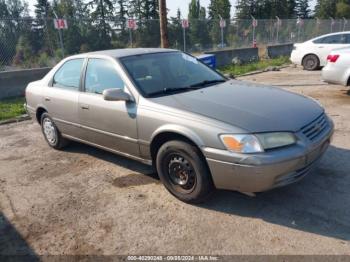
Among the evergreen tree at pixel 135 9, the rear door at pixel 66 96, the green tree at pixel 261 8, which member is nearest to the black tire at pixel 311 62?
the rear door at pixel 66 96

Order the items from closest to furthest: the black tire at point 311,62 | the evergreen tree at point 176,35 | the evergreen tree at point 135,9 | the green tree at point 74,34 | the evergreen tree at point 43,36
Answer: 1. the evergreen tree at point 43,36
2. the green tree at point 74,34
3. the black tire at point 311,62
4. the evergreen tree at point 176,35
5. the evergreen tree at point 135,9

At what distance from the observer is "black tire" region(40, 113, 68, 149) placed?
547cm

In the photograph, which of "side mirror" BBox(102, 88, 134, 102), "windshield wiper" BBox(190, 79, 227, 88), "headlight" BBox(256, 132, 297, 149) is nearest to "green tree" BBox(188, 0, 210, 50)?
"windshield wiper" BBox(190, 79, 227, 88)

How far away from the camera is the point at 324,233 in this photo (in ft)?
9.95

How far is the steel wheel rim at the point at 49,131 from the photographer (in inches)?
218

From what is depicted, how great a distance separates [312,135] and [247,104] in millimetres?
717

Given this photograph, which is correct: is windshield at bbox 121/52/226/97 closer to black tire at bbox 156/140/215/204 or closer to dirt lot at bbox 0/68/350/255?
black tire at bbox 156/140/215/204

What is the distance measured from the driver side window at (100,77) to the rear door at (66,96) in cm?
22

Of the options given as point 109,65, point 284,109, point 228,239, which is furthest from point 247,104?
point 109,65

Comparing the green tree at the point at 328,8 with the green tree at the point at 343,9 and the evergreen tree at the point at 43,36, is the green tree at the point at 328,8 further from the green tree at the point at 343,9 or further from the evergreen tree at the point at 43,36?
the evergreen tree at the point at 43,36

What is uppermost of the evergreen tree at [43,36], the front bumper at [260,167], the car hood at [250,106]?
the evergreen tree at [43,36]

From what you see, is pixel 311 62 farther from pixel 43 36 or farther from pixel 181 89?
pixel 181 89

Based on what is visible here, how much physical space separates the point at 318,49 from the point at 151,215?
455 inches

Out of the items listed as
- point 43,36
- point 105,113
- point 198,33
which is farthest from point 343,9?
point 105,113
